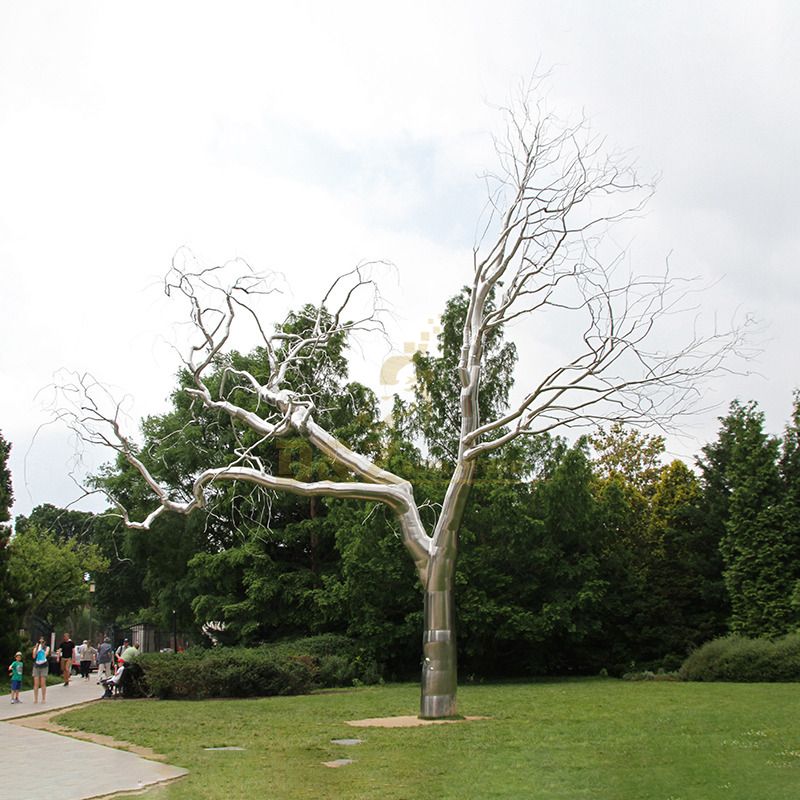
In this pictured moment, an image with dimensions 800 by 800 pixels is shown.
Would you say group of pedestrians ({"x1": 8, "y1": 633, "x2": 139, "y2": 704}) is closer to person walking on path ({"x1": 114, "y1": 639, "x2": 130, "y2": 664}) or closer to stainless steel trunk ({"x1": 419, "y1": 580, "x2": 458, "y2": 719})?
person walking on path ({"x1": 114, "y1": 639, "x2": 130, "y2": 664})

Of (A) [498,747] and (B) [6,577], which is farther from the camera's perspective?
(B) [6,577]

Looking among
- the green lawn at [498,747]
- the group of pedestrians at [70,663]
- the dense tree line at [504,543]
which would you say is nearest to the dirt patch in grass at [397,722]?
the green lawn at [498,747]

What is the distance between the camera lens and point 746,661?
25.6 meters

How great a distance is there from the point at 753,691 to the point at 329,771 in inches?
531

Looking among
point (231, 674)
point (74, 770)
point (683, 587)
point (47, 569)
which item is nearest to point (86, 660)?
point (47, 569)

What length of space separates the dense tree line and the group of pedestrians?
304 cm

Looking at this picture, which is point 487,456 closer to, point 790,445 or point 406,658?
point 406,658

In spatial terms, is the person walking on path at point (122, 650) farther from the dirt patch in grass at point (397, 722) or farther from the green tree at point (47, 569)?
the dirt patch in grass at point (397, 722)

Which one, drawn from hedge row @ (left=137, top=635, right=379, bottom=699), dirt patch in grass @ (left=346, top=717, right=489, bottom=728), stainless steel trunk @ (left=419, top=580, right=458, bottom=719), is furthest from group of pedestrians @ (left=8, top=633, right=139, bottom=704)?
stainless steel trunk @ (left=419, top=580, right=458, bottom=719)

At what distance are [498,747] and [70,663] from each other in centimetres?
2606

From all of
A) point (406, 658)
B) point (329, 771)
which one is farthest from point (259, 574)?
point (329, 771)

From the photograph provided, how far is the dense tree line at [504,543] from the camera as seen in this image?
29062 mm

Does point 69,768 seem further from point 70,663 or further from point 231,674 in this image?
point 70,663

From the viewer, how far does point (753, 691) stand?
21297 mm
